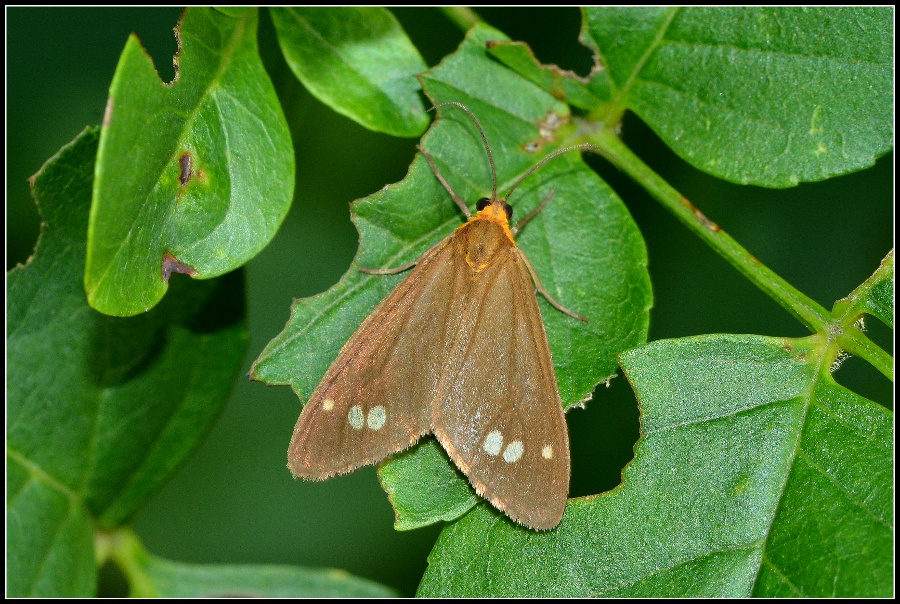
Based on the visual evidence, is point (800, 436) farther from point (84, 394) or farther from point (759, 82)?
point (84, 394)

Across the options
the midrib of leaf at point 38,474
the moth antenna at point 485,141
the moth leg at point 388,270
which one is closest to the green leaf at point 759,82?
the moth antenna at point 485,141

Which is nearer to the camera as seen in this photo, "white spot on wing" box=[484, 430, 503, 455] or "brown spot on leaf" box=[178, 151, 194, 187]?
"brown spot on leaf" box=[178, 151, 194, 187]

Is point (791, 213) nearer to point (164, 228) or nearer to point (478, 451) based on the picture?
point (478, 451)

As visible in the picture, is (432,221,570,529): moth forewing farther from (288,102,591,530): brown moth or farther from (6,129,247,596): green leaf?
(6,129,247,596): green leaf

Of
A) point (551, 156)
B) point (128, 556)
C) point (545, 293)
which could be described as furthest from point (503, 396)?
point (128, 556)

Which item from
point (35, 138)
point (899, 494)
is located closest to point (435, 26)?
point (35, 138)

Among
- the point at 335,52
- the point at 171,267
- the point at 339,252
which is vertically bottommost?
the point at 339,252

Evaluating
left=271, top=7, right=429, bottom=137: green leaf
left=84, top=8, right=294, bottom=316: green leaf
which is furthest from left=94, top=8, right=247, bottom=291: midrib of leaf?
left=271, top=7, right=429, bottom=137: green leaf
